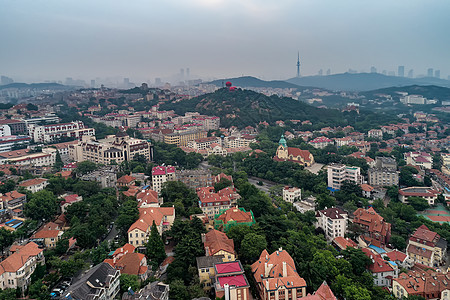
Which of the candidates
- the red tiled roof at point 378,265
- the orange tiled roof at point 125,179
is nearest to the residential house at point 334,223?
the red tiled roof at point 378,265

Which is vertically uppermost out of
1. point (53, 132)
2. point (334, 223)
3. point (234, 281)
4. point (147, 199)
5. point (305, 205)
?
point (53, 132)

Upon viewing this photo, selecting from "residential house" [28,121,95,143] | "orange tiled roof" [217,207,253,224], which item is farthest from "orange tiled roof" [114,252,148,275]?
"residential house" [28,121,95,143]

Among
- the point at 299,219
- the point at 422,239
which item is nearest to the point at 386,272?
the point at 422,239

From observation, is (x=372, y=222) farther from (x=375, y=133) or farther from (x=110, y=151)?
(x=375, y=133)

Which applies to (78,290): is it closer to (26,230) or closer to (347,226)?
(26,230)

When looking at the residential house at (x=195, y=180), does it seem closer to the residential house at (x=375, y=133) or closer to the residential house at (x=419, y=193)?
the residential house at (x=419, y=193)

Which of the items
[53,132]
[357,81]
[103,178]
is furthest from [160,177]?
[357,81]
